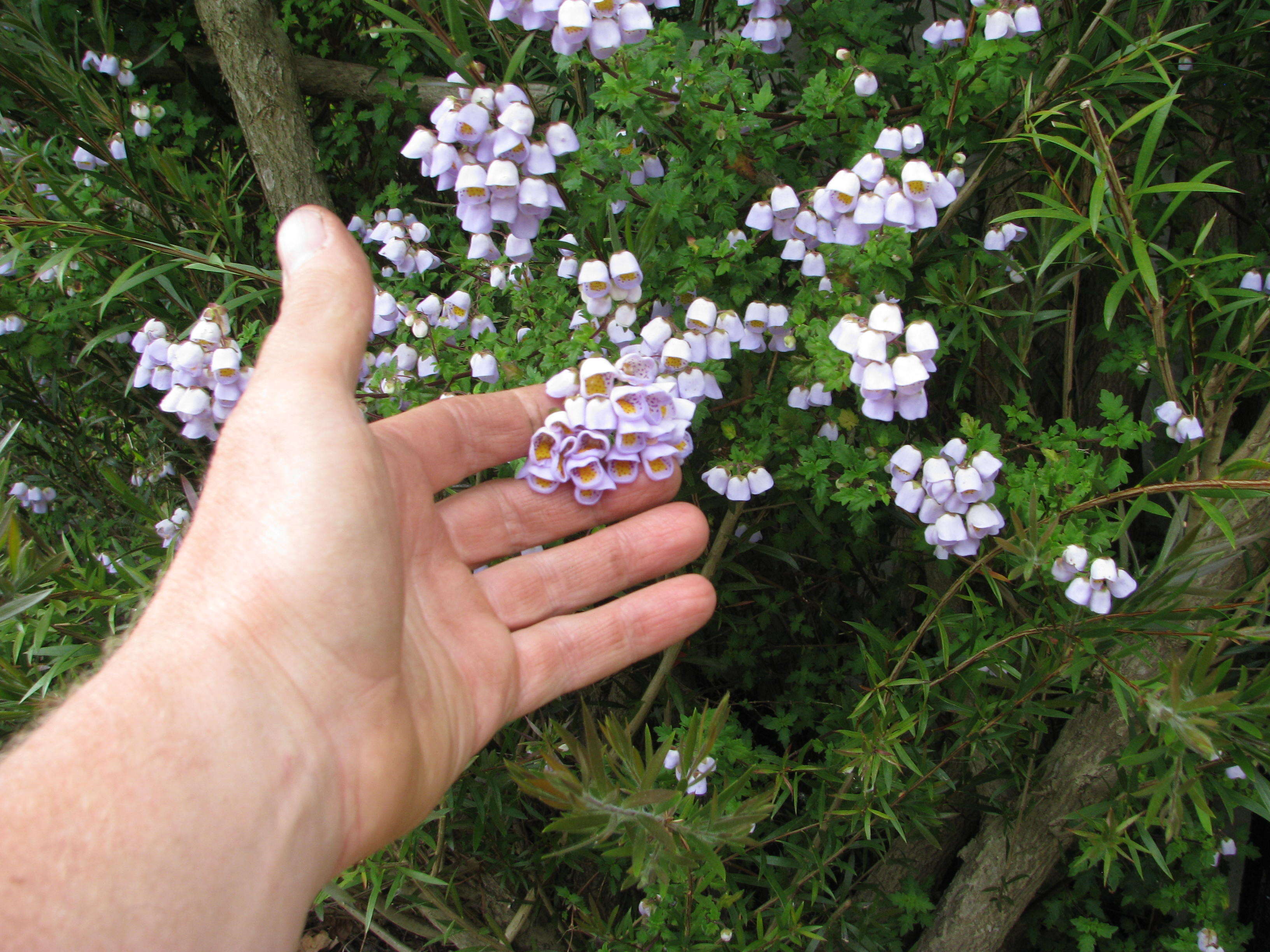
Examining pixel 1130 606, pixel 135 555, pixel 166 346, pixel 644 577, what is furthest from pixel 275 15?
pixel 1130 606

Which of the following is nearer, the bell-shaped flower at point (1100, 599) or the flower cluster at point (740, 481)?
the bell-shaped flower at point (1100, 599)

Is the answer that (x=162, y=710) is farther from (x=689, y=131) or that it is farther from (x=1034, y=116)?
(x=1034, y=116)

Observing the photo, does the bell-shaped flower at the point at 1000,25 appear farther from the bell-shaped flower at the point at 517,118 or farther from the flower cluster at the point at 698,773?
the flower cluster at the point at 698,773

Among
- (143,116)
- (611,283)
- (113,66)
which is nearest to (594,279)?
(611,283)

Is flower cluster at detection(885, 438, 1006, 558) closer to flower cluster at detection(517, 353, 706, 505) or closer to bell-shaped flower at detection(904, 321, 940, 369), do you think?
bell-shaped flower at detection(904, 321, 940, 369)

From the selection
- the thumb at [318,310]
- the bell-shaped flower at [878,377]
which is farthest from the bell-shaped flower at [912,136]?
the thumb at [318,310]

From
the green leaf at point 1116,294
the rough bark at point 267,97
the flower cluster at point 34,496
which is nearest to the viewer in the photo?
the green leaf at point 1116,294
